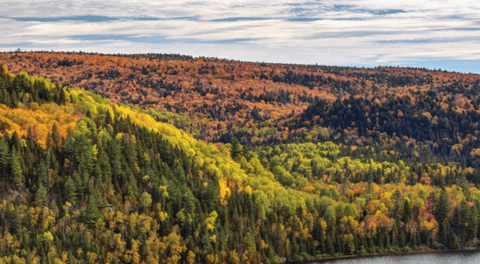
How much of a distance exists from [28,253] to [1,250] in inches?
286

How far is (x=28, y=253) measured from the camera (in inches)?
7830

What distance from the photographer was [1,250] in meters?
199
